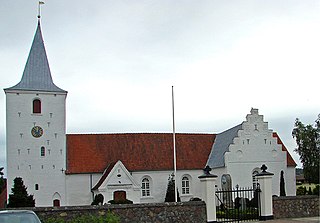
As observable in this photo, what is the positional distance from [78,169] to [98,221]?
24090 mm

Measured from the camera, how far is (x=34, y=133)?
128 feet

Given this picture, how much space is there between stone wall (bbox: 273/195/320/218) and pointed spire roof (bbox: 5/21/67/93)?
2395 cm

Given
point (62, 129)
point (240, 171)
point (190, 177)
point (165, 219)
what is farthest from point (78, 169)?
point (165, 219)

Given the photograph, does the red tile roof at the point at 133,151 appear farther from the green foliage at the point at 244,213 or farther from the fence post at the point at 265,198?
the fence post at the point at 265,198

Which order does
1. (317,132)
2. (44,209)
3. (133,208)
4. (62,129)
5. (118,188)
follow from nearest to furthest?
1. (44,209)
2. (133,208)
3. (118,188)
4. (62,129)
5. (317,132)

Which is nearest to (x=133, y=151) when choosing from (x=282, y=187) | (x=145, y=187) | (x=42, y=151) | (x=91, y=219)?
(x=145, y=187)

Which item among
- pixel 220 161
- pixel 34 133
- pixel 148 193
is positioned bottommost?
pixel 148 193

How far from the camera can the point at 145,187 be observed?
1601 inches

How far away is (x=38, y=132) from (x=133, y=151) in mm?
8033

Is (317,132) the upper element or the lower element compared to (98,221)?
upper

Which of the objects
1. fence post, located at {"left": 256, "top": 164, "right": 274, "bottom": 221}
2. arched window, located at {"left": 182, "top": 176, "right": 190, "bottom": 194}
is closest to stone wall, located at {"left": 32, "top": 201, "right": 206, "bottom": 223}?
fence post, located at {"left": 256, "top": 164, "right": 274, "bottom": 221}

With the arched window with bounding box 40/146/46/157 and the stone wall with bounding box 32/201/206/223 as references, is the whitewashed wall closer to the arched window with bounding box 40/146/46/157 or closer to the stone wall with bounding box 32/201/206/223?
the arched window with bounding box 40/146/46/157

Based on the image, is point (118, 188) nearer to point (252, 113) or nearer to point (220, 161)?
point (220, 161)

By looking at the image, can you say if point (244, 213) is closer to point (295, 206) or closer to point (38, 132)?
point (295, 206)
